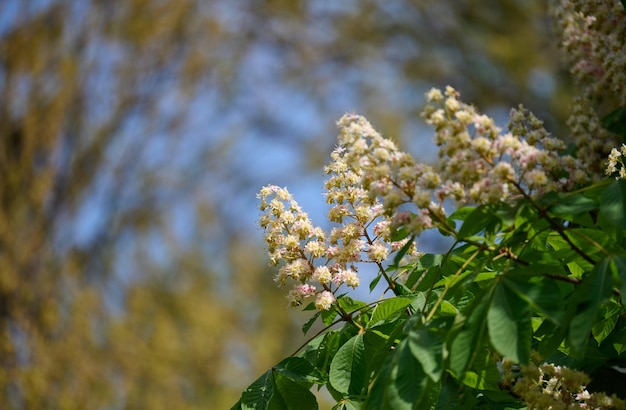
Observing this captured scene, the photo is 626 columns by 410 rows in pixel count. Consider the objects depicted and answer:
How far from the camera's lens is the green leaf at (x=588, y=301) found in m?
0.98

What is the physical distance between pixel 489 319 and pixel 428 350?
9 centimetres

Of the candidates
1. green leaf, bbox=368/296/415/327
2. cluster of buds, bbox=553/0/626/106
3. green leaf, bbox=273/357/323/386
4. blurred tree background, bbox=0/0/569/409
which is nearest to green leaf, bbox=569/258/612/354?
green leaf, bbox=368/296/415/327

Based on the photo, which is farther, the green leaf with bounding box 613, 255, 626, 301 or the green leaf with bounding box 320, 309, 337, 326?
the green leaf with bounding box 320, 309, 337, 326

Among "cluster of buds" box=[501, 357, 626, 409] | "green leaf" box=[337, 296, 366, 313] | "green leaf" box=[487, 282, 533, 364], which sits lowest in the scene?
"cluster of buds" box=[501, 357, 626, 409]

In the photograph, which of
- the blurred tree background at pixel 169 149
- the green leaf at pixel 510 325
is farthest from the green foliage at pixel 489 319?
the blurred tree background at pixel 169 149

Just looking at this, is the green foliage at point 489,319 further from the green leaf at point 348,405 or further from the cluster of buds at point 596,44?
the cluster of buds at point 596,44

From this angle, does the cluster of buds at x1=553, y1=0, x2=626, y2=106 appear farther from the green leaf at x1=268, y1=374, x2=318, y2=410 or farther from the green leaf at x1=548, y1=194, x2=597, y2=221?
the green leaf at x1=268, y1=374, x2=318, y2=410

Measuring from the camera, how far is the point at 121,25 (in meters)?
9.71

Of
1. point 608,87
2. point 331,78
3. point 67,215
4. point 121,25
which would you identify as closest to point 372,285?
point 608,87

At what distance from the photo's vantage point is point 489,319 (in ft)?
3.37

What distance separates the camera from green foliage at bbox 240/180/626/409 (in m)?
1.03

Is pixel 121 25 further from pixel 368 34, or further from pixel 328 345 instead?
pixel 328 345

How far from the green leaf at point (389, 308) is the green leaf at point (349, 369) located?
0.06 meters

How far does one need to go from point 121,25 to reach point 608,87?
861 centimetres
